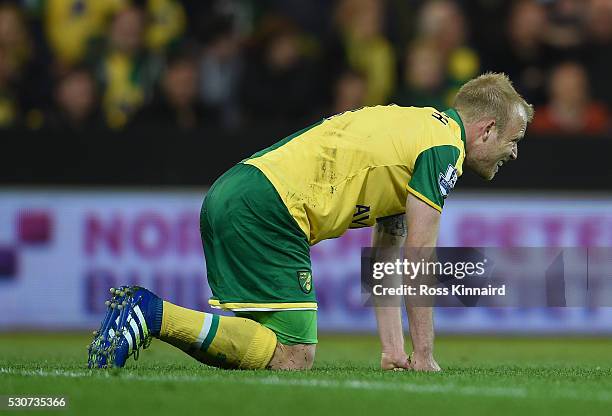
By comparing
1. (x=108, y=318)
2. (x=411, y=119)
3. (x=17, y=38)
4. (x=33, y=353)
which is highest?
(x=17, y=38)

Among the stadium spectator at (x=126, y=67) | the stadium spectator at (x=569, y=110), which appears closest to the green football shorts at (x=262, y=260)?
the stadium spectator at (x=569, y=110)

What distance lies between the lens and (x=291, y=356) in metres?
6.71

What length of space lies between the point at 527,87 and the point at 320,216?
6.19 m

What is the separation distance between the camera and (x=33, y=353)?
8734 millimetres

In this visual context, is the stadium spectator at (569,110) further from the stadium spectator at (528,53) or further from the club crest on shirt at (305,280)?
the club crest on shirt at (305,280)

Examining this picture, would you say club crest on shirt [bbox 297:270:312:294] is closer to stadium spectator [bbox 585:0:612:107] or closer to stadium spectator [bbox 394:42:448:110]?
stadium spectator [bbox 394:42:448:110]

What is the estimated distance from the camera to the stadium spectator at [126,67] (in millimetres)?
12711

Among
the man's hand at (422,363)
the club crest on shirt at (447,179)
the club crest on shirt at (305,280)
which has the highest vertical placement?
the club crest on shirt at (447,179)

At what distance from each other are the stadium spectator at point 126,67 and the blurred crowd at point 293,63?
0.01 m

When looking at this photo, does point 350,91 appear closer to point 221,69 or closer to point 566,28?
point 221,69

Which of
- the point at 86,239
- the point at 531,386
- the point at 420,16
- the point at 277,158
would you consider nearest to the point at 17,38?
the point at 86,239

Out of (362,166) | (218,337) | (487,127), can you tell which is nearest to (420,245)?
(362,166)

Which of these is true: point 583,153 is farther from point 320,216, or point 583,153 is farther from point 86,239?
point 320,216

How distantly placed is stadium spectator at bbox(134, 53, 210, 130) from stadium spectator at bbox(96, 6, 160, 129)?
0.75ft
